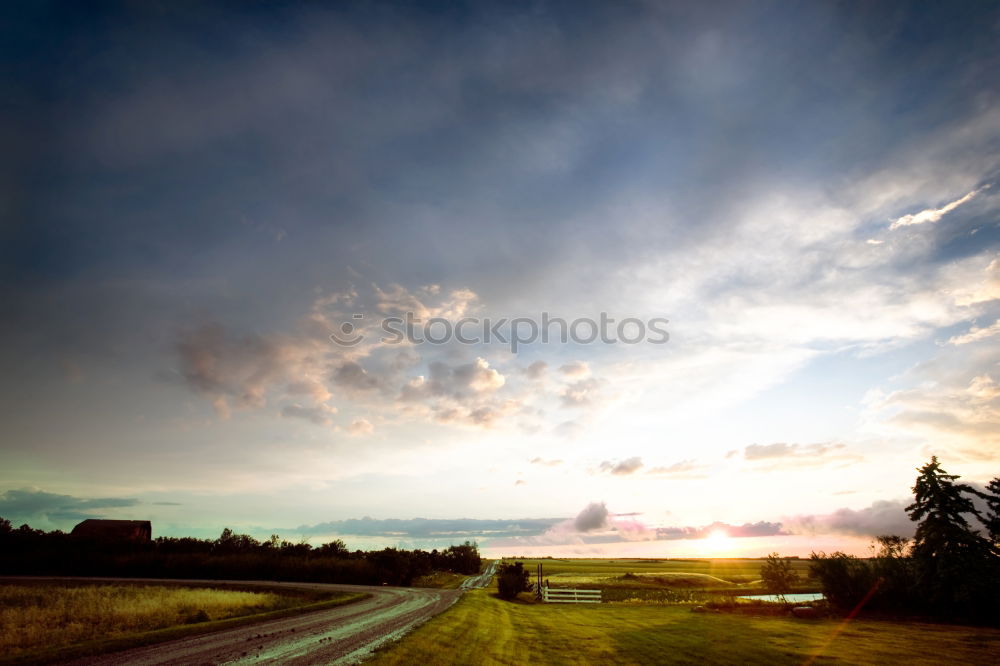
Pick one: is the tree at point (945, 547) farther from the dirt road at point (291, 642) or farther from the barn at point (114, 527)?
the barn at point (114, 527)

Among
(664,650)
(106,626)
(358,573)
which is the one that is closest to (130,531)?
(358,573)

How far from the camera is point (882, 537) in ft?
107

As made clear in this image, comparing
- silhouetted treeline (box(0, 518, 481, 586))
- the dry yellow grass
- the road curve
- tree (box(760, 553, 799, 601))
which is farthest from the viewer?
silhouetted treeline (box(0, 518, 481, 586))

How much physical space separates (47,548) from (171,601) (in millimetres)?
60739

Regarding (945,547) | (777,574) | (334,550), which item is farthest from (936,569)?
(334,550)

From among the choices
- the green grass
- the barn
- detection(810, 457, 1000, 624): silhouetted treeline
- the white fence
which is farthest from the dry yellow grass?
the barn

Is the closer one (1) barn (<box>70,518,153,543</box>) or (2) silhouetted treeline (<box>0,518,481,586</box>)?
(2) silhouetted treeline (<box>0,518,481,586</box>)

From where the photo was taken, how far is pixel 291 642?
21344 millimetres

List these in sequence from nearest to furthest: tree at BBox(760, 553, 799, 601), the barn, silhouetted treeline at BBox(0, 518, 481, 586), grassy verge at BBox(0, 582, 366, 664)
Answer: grassy verge at BBox(0, 582, 366, 664) < tree at BBox(760, 553, 799, 601) < silhouetted treeline at BBox(0, 518, 481, 586) < the barn

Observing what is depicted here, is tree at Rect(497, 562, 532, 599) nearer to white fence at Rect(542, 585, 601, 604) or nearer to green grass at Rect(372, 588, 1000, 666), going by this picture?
white fence at Rect(542, 585, 601, 604)

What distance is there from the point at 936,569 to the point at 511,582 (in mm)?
34586

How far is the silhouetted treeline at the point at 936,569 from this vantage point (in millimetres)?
25656

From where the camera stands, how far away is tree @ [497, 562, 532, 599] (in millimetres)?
48906

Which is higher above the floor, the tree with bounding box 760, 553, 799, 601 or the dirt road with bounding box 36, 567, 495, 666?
the dirt road with bounding box 36, 567, 495, 666
